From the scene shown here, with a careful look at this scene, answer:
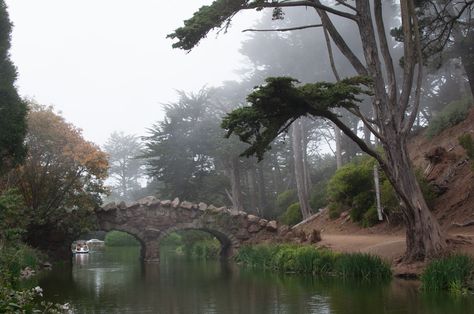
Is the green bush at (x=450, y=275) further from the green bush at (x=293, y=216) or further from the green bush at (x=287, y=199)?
the green bush at (x=287, y=199)

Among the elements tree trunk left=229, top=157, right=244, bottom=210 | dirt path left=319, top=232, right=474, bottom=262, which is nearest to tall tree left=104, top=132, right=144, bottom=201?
tree trunk left=229, top=157, right=244, bottom=210

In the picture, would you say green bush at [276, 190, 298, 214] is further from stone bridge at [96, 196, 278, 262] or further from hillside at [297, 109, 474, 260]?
stone bridge at [96, 196, 278, 262]

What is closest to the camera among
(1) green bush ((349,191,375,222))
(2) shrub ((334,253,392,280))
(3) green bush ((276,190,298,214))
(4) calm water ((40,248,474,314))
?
(4) calm water ((40,248,474,314))

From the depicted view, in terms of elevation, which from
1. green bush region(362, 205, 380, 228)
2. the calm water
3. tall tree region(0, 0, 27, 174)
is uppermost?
tall tree region(0, 0, 27, 174)

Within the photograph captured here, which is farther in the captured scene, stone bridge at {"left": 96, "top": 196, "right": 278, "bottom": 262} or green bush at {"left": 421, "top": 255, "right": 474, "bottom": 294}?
stone bridge at {"left": 96, "top": 196, "right": 278, "bottom": 262}

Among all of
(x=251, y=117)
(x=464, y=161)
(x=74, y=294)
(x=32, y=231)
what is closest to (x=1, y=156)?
(x=74, y=294)

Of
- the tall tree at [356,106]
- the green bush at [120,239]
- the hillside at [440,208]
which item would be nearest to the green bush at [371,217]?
the hillside at [440,208]

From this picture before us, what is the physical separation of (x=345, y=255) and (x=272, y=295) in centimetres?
315

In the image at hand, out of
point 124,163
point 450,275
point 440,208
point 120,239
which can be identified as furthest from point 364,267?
point 124,163

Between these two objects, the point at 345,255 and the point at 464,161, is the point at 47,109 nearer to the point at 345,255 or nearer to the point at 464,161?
the point at 345,255

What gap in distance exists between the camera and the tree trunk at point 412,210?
1213 centimetres

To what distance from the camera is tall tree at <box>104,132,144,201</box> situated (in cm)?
6875

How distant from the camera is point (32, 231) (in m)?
21.9

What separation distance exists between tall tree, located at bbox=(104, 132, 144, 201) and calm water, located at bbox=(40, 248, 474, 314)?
53.5 m
